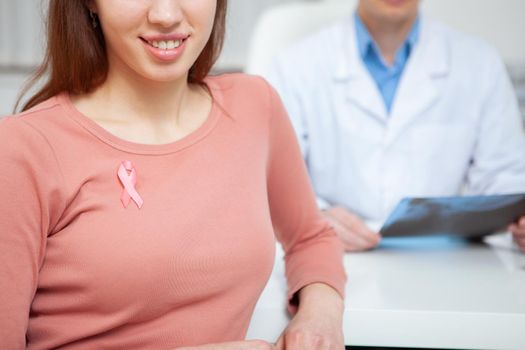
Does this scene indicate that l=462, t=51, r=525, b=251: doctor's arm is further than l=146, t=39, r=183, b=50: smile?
Yes

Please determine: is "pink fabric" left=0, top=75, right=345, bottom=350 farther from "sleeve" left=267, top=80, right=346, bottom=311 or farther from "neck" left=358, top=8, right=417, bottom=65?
"neck" left=358, top=8, right=417, bottom=65

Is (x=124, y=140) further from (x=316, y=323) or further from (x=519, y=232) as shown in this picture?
(x=519, y=232)

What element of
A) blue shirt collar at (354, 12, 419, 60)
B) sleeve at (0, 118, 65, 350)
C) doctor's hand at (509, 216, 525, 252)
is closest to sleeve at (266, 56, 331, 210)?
blue shirt collar at (354, 12, 419, 60)

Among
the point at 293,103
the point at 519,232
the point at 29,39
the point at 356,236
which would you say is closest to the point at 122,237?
the point at 356,236

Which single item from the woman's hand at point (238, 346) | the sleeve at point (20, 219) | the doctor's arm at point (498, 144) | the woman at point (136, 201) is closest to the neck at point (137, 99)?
the woman at point (136, 201)

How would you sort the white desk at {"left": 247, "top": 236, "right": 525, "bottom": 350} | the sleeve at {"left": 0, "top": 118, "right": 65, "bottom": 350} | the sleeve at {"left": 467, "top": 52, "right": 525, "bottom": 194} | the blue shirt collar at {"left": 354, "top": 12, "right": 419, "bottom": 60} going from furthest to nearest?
1. the blue shirt collar at {"left": 354, "top": 12, "right": 419, "bottom": 60}
2. the sleeve at {"left": 467, "top": 52, "right": 525, "bottom": 194}
3. the white desk at {"left": 247, "top": 236, "right": 525, "bottom": 350}
4. the sleeve at {"left": 0, "top": 118, "right": 65, "bottom": 350}

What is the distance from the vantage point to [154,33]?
0.81 metres

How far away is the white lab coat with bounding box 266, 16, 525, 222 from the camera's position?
1.54 metres

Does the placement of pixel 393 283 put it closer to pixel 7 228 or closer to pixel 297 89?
pixel 7 228

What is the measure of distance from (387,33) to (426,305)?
83 cm

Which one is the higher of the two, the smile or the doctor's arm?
the smile

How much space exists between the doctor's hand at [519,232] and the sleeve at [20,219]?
2.55 ft

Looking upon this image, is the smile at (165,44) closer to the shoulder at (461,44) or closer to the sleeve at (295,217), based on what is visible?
the sleeve at (295,217)

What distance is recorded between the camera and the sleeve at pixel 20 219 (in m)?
0.71
